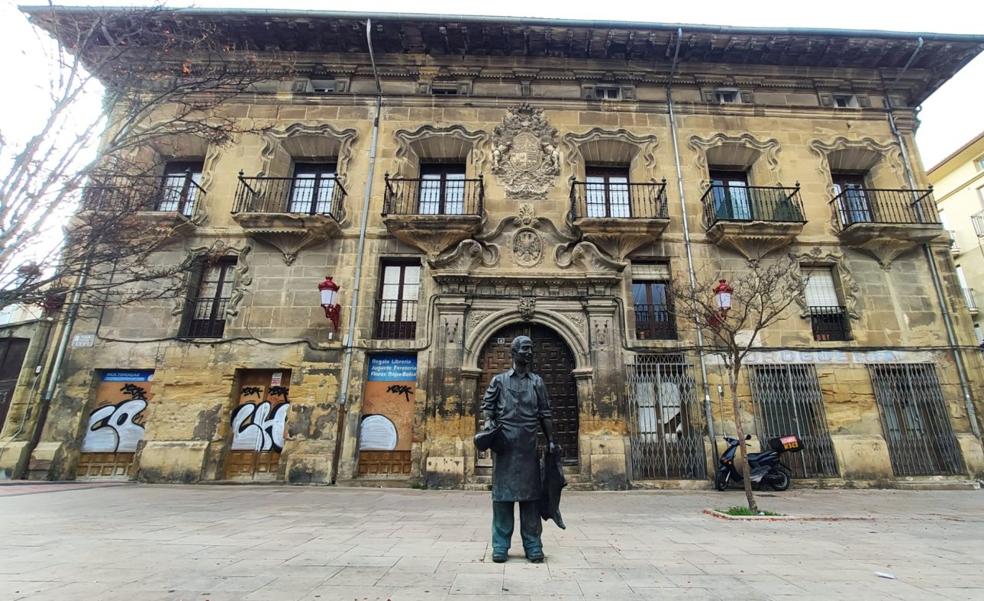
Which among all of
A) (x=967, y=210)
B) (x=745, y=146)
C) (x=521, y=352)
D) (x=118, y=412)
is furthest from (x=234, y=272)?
(x=967, y=210)

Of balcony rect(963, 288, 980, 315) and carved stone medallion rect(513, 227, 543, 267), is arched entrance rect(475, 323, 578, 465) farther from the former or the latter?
balcony rect(963, 288, 980, 315)

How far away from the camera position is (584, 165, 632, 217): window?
12.5 m

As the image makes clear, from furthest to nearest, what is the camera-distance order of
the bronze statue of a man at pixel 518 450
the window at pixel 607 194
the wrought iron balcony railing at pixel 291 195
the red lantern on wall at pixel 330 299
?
the window at pixel 607 194 → the wrought iron balcony railing at pixel 291 195 → the red lantern on wall at pixel 330 299 → the bronze statue of a man at pixel 518 450

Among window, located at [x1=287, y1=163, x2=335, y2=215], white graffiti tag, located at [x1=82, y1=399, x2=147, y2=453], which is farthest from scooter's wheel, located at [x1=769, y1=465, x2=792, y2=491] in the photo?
white graffiti tag, located at [x1=82, y1=399, x2=147, y2=453]

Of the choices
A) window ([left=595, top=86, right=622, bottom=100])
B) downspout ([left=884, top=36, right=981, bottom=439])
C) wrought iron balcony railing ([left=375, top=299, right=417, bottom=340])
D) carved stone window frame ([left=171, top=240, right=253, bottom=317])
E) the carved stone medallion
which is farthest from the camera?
window ([left=595, top=86, right=622, bottom=100])

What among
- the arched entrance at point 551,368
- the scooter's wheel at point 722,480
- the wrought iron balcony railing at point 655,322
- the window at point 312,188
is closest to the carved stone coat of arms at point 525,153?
the arched entrance at point 551,368

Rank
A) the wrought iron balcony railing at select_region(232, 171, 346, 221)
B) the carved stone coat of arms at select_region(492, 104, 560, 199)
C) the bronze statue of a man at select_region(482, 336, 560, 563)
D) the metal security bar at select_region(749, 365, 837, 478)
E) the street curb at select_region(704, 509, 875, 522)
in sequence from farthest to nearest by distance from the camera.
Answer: the carved stone coat of arms at select_region(492, 104, 560, 199) < the wrought iron balcony railing at select_region(232, 171, 346, 221) < the metal security bar at select_region(749, 365, 837, 478) < the street curb at select_region(704, 509, 875, 522) < the bronze statue of a man at select_region(482, 336, 560, 563)

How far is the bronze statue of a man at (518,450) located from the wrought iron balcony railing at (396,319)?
7128mm

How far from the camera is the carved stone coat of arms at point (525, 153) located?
1234 centimetres

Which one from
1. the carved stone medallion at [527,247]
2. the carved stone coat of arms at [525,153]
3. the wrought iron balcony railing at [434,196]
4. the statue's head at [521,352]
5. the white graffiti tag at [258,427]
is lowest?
the white graffiti tag at [258,427]

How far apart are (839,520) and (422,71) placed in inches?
571

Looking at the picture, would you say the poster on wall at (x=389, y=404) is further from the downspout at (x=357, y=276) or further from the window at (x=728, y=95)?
the window at (x=728, y=95)

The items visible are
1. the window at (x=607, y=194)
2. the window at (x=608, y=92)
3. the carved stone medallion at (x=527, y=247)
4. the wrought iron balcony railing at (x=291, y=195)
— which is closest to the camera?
the carved stone medallion at (x=527, y=247)

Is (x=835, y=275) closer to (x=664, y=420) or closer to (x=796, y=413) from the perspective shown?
(x=796, y=413)
